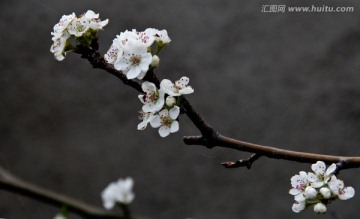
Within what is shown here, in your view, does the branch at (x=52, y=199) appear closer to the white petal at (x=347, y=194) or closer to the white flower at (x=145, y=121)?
the white flower at (x=145, y=121)

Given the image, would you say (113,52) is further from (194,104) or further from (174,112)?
(194,104)

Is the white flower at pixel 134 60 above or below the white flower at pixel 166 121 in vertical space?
above

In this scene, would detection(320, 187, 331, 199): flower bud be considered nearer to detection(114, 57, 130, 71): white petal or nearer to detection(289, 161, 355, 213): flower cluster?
detection(289, 161, 355, 213): flower cluster

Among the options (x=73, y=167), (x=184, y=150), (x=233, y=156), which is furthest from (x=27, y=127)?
(x=233, y=156)

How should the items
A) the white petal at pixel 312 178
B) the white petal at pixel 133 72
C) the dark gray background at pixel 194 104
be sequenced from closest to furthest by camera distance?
1. the white petal at pixel 133 72
2. the white petal at pixel 312 178
3. the dark gray background at pixel 194 104

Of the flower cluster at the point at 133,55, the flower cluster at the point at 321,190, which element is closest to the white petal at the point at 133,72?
the flower cluster at the point at 133,55

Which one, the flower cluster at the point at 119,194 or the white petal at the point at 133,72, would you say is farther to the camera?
the white petal at the point at 133,72
